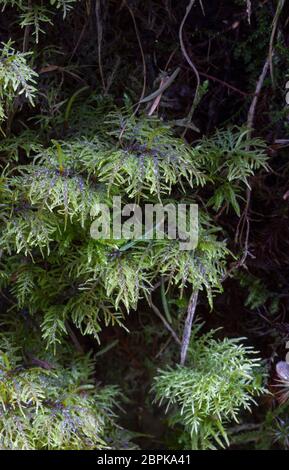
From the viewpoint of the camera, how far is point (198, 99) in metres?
0.99

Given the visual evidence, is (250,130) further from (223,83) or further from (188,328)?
(188,328)

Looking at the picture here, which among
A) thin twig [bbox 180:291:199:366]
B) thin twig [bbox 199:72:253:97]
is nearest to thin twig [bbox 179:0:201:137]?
thin twig [bbox 199:72:253:97]

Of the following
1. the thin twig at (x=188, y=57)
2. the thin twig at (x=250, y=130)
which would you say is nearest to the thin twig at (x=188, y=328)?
the thin twig at (x=250, y=130)

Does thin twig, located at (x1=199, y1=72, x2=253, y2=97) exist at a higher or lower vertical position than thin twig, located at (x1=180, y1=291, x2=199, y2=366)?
higher

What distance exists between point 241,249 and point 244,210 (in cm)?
8

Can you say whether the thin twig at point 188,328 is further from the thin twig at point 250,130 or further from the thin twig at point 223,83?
the thin twig at point 223,83

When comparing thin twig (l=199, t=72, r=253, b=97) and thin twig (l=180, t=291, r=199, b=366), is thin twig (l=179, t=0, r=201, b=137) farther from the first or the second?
thin twig (l=180, t=291, r=199, b=366)

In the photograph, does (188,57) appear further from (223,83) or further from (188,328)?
(188,328)

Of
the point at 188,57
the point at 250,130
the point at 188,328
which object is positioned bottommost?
the point at 188,328

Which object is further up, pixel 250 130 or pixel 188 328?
pixel 250 130

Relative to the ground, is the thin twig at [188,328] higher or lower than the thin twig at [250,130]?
lower

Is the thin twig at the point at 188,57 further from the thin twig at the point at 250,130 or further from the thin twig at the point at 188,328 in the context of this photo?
the thin twig at the point at 188,328

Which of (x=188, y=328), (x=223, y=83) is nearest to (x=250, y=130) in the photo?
(x=223, y=83)

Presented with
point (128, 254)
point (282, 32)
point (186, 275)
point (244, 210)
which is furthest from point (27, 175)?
point (282, 32)
